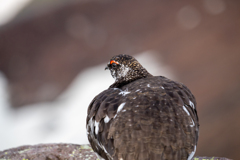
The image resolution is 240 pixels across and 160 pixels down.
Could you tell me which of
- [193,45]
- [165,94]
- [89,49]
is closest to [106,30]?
[89,49]

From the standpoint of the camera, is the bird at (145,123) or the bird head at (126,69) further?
the bird head at (126,69)

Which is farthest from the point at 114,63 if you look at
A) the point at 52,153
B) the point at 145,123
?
the point at 52,153

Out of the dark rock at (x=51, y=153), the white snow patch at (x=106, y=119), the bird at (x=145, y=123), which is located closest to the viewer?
the bird at (x=145, y=123)

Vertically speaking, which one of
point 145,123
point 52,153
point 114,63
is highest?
point 114,63

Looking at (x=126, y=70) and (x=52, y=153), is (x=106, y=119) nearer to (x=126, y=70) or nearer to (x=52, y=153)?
(x=126, y=70)

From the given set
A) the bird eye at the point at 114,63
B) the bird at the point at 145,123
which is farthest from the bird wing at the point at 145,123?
the bird eye at the point at 114,63

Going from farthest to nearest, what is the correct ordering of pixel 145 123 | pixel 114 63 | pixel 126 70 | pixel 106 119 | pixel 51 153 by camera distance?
pixel 51 153 → pixel 114 63 → pixel 126 70 → pixel 106 119 → pixel 145 123

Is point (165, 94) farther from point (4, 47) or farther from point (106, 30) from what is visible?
point (4, 47)

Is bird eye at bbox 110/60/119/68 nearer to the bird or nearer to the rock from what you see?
the bird

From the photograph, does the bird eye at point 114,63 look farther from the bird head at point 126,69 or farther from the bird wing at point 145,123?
the bird wing at point 145,123
